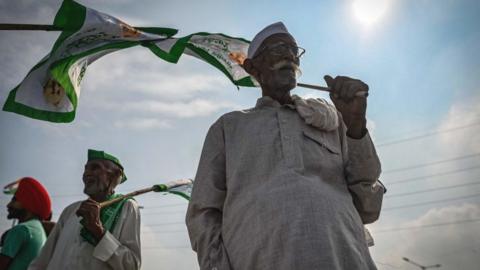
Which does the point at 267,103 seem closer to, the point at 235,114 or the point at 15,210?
the point at 235,114

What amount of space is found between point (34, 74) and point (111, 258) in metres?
1.82

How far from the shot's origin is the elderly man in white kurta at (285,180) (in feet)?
6.64

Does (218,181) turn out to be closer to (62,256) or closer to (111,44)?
(111,44)

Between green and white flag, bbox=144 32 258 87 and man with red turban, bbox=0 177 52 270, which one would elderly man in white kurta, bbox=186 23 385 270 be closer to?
green and white flag, bbox=144 32 258 87

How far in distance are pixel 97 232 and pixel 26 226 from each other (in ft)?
4.89

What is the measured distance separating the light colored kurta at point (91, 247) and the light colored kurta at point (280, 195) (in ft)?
6.07

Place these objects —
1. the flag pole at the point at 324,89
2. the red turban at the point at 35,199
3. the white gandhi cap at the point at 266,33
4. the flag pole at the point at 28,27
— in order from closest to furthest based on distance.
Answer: the flag pole at the point at 324,89, the white gandhi cap at the point at 266,33, the flag pole at the point at 28,27, the red turban at the point at 35,199

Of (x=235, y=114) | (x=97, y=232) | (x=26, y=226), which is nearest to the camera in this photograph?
(x=235, y=114)

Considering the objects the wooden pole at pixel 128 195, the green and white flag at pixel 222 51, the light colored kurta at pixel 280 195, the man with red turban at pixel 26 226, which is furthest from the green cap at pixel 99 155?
the light colored kurta at pixel 280 195

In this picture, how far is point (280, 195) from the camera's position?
2.14 meters

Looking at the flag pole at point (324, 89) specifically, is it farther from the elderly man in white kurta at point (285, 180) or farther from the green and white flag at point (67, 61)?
the green and white flag at point (67, 61)

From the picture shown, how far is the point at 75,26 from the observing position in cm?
373

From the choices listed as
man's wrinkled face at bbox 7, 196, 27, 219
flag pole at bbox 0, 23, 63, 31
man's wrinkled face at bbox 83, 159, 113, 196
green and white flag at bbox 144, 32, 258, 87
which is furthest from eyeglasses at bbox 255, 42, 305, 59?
man's wrinkled face at bbox 7, 196, 27, 219

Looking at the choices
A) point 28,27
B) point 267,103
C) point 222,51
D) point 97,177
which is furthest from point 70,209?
point 267,103
